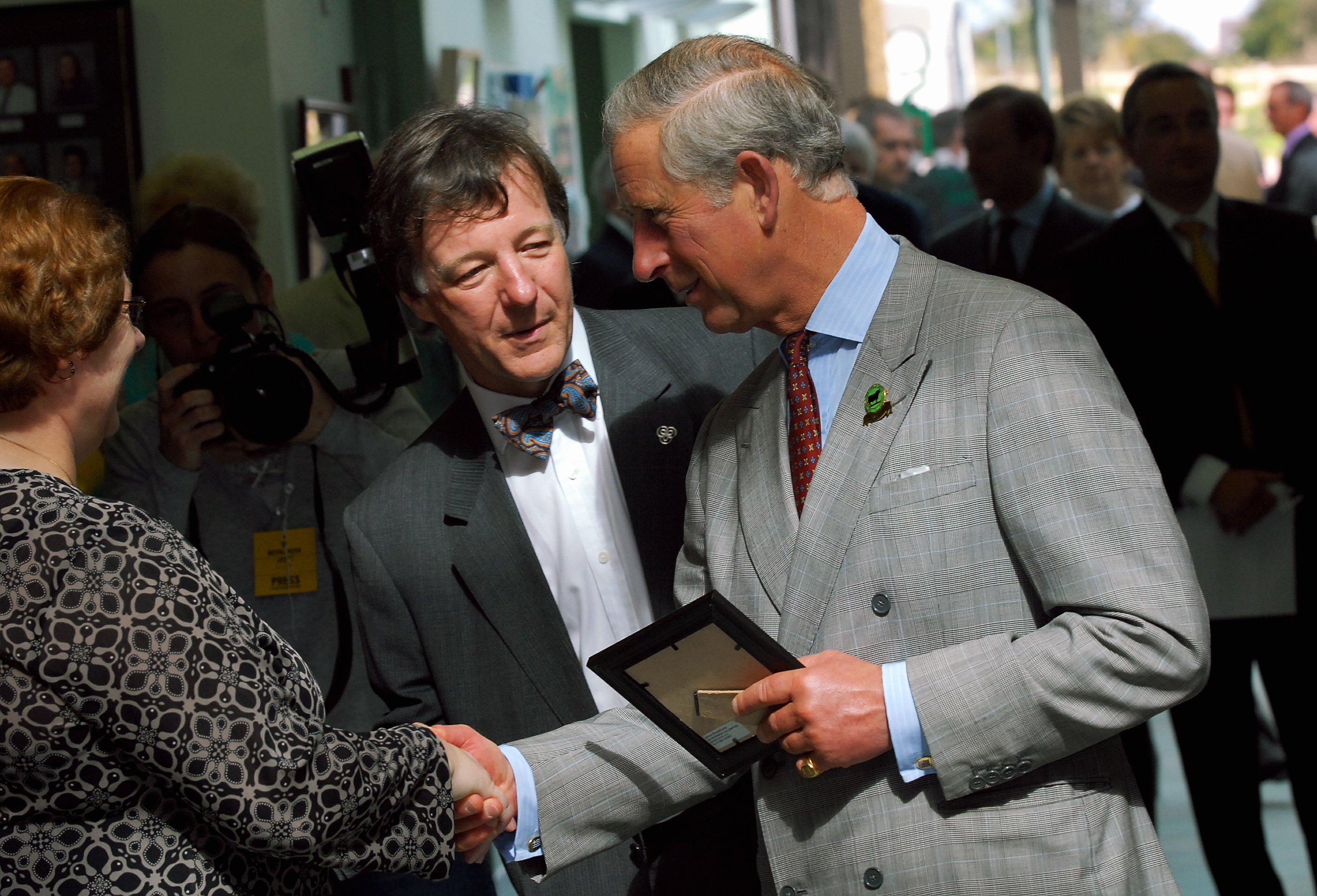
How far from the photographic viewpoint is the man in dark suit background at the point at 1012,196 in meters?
3.44

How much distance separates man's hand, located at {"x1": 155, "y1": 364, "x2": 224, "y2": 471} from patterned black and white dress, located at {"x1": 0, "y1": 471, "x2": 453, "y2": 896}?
93 centimetres

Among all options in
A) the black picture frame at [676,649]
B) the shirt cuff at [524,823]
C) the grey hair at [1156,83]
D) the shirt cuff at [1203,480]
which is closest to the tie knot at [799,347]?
the black picture frame at [676,649]

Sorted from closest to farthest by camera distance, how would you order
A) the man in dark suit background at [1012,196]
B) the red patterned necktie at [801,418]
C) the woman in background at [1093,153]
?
the red patterned necktie at [801,418], the man in dark suit background at [1012,196], the woman in background at [1093,153]

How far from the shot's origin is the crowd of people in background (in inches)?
75.2

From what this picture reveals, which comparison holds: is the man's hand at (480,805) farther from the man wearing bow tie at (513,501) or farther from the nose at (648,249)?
the nose at (648,249)

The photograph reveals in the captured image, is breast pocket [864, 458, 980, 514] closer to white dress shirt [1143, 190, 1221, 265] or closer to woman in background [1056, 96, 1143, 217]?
white dress shirt [1143, 190, 1221, 265]

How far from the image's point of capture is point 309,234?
307 cm

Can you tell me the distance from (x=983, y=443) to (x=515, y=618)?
2.52ft

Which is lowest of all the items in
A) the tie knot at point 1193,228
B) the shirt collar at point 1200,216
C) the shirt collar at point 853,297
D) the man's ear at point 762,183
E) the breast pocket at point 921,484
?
the breast pocket at point 921,484

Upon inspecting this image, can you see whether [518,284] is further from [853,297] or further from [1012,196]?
[1012,196]

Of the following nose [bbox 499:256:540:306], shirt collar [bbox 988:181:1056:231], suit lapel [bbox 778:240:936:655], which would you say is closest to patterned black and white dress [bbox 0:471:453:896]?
suit lapel [bbox 778:240:936:655]

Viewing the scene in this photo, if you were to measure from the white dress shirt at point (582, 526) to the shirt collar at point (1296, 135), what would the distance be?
5.12m

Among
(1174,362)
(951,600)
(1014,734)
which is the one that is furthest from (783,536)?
(1174,362)

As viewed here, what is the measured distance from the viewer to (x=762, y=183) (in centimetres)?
146
